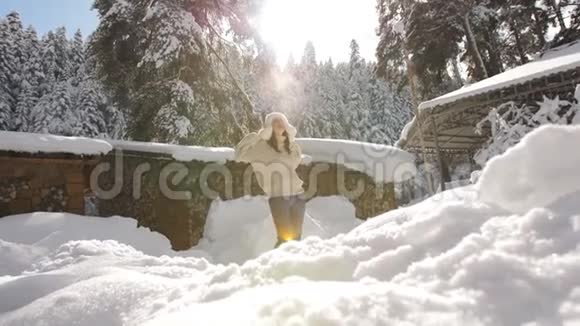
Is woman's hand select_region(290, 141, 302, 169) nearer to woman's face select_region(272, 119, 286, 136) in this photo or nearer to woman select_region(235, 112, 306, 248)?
woman select_region(235, 112, 306, 248)

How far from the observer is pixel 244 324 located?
1.10m

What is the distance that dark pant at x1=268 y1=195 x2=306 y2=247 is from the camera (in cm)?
454

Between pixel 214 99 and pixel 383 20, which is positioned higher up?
pixel 383 20

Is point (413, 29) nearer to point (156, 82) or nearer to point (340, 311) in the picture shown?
point (156, 82)

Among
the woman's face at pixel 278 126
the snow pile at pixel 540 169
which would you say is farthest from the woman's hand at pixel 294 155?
the snow pile at pixel 540 169

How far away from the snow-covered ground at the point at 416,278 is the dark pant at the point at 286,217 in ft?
7.91

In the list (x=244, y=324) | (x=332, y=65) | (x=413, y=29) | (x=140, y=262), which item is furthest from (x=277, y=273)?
(x=332, y=65)

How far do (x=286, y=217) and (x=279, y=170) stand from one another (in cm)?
50

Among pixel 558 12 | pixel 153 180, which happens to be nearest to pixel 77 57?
pixel 153 180

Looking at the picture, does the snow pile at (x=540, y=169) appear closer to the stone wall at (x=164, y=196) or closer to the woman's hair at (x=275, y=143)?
the woman's hair at (x=275, y=143)

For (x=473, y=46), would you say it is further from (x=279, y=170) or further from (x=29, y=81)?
(x=29, y=81)

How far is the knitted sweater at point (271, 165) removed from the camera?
4551 millimetres

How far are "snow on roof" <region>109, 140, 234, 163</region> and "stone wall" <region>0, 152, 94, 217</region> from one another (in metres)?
0.78

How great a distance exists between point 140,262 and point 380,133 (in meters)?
38.2
